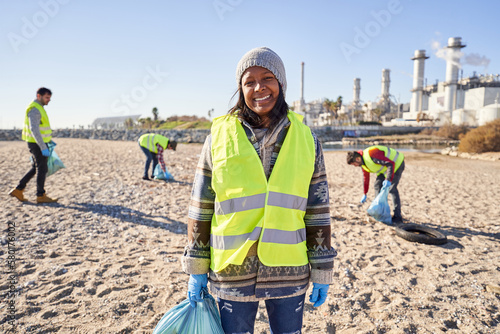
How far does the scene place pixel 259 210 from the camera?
1.45 metres

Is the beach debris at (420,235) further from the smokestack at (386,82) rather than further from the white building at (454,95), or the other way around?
the smokestack at (386,82)

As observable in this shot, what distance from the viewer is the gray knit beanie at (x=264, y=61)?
1.51 metres

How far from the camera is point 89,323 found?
106 inches

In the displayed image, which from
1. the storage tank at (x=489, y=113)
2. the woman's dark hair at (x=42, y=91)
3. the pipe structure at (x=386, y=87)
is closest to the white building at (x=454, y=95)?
the storage tank at (x=489, y=113)

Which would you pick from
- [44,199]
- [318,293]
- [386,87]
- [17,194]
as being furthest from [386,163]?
[386,87]

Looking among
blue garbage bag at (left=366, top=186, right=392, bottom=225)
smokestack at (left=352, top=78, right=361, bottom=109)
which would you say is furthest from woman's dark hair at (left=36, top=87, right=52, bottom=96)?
smokestack at (left=352, top=78, right=361, bottom=109)

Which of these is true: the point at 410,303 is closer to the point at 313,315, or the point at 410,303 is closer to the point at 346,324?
the point at 346,324

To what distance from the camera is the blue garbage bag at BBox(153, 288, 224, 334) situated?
1530mm

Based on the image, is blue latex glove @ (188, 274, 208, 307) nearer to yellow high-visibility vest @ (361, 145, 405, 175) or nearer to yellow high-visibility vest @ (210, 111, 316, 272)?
yellow high-visibility vest @ (210, 111, 316, 272)

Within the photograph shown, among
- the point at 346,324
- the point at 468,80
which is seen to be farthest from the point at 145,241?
the point at 468,80

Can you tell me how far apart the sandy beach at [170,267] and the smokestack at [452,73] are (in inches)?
2882

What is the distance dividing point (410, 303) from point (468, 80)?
89581 mm

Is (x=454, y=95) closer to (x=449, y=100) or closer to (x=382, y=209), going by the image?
(x=449, y=100)

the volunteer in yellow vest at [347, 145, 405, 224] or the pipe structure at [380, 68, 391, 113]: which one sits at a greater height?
the pipe structure at [380, 68, 391, 113]
